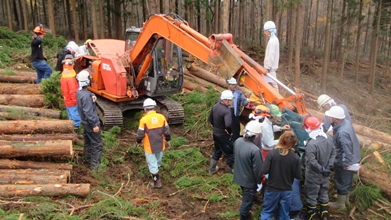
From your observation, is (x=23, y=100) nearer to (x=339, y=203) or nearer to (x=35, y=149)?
(x=35, y=149)

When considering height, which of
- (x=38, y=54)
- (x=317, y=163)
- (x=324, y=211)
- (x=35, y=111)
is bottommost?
(x=324, y=211)

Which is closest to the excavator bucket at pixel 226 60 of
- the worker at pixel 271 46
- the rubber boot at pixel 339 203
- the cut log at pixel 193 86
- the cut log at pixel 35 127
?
the worker at pixel 271 46

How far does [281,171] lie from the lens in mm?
5121

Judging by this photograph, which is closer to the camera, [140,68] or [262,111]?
[262,111]

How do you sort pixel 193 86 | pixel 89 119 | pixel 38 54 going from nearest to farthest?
pixel 89 119 → pixel 38 54 → pixel 193 86

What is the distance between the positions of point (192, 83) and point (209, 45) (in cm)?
624

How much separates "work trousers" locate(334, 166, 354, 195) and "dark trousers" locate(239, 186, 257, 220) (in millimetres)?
1718

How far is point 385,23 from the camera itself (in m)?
25.1

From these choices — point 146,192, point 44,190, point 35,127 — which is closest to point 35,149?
point 35,127

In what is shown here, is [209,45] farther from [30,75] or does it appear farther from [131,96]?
[30,75]

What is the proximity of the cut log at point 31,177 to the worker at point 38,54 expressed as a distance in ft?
17.8

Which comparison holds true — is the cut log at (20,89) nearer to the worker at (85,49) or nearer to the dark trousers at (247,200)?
the worker at (85,49)

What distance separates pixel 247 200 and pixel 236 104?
218 cm

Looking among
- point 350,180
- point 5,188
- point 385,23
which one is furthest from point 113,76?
point 385,23
